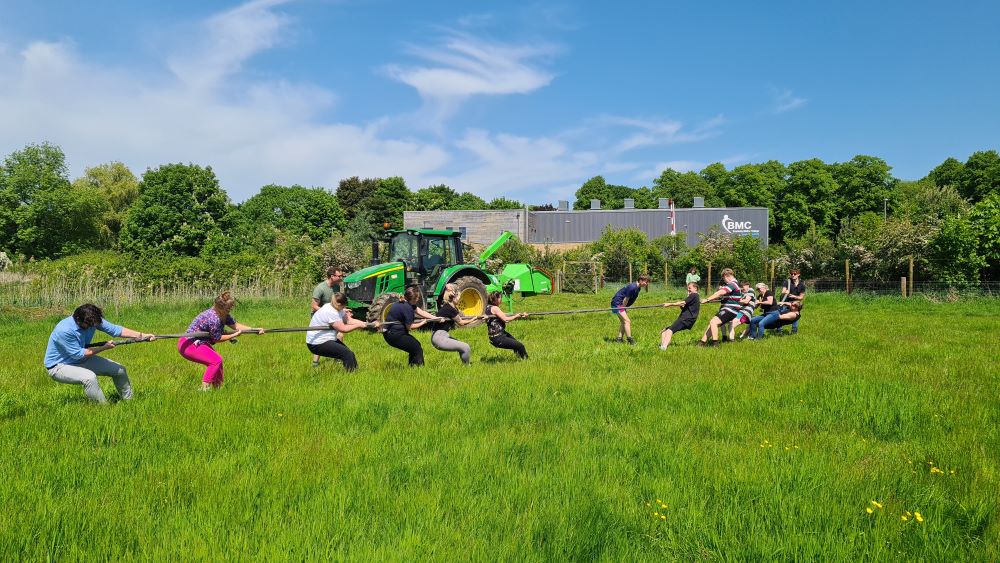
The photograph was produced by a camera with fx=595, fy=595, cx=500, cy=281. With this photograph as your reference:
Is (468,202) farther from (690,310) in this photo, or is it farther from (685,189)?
(690,310)

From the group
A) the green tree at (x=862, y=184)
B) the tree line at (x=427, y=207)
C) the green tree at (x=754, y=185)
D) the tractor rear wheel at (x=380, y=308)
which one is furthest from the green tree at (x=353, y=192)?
the tractor rear wheel at (x=380, y=308)

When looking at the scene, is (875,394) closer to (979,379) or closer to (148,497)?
(979,379)

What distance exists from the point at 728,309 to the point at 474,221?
46016 millimetres

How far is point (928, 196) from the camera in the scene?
151 feet

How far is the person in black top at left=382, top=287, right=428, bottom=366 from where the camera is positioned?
9242 millimetres

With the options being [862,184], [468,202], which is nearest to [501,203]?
[468,202]

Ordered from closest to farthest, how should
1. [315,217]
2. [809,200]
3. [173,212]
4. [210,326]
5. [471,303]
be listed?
[210,326] → [471,303] → [173,212] → [315,217] → [809,200]

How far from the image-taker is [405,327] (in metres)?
9.30

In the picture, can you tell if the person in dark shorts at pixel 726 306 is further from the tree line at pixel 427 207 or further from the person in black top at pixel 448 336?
the tree line at pixel 427 207

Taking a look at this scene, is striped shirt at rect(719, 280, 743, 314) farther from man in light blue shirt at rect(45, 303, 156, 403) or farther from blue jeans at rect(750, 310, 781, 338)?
man in light blue shirt at rect(45, 303, 156, 403)

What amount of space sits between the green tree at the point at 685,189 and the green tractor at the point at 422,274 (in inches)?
2528

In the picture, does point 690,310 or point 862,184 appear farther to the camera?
point 862,184

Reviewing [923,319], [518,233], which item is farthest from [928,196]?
[923,319]

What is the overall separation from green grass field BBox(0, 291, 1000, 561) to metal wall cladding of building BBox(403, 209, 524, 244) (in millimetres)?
46722
